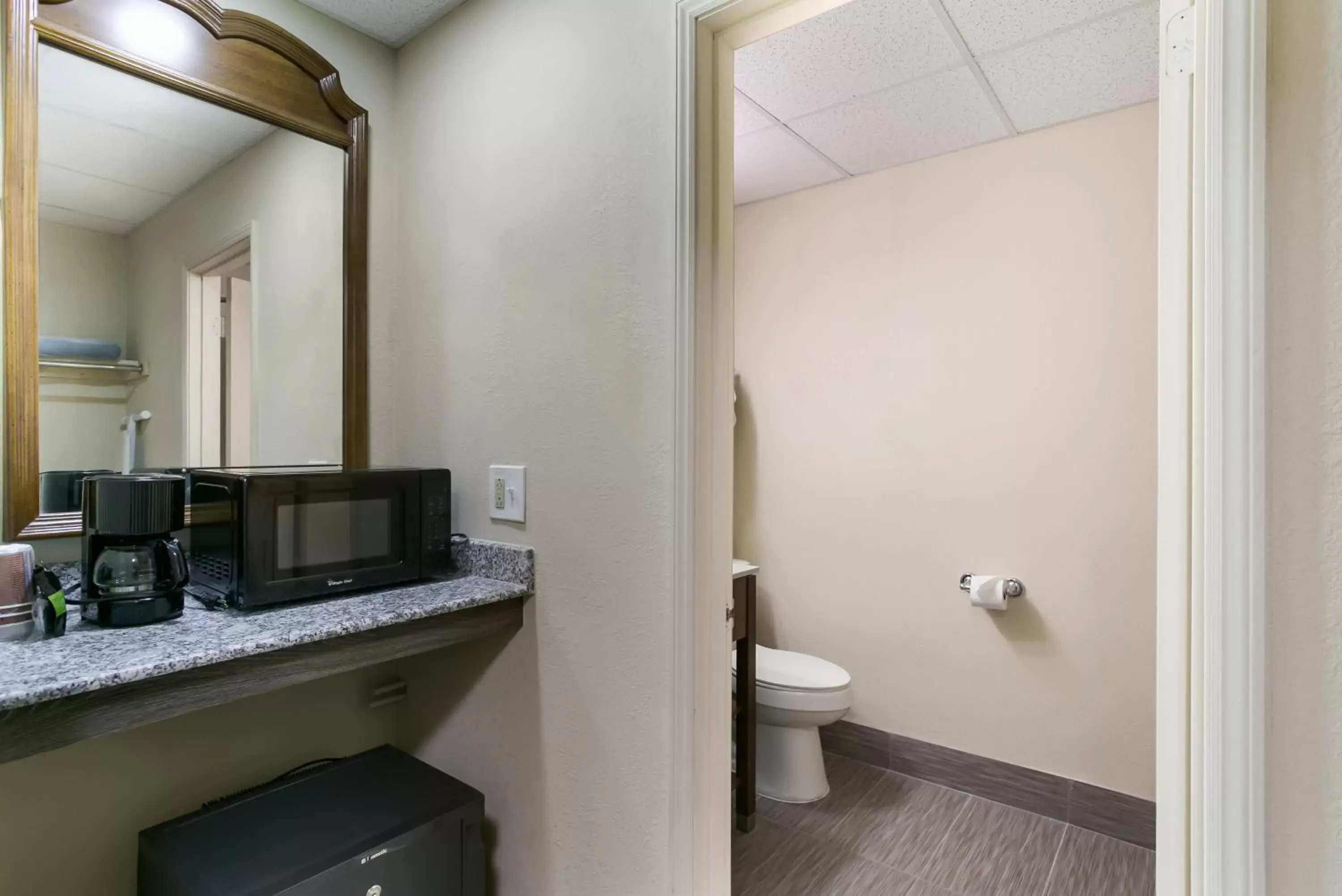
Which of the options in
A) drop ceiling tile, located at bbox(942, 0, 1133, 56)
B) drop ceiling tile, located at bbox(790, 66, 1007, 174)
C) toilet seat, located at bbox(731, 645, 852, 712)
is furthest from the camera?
toilet seat, located at bbox(731, 645, 852, 712)

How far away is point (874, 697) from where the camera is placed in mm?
2566

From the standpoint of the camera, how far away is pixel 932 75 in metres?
1.86

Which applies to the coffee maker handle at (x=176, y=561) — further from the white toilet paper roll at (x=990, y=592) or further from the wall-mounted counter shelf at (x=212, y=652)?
the white toilet paper roll at (x=990, y=592)

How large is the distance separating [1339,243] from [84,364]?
2024mm

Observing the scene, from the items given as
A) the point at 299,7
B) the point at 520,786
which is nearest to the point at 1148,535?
the point at 520,786

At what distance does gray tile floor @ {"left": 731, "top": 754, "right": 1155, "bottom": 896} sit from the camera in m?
1.83

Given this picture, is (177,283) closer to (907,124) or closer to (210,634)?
(210,634)

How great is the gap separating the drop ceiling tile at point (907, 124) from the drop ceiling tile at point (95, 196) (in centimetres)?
181

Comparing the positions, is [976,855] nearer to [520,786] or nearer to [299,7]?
[520,786]

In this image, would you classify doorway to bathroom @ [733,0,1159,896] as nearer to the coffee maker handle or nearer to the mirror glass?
the mirror glass

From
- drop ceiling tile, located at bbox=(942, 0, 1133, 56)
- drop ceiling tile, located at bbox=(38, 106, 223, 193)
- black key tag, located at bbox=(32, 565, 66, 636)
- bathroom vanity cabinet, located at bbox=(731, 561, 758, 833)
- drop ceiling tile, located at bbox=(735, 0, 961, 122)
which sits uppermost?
drop ceiling tile, located at bbox=(735, 0, 961, 122)

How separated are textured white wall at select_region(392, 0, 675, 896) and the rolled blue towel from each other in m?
0.62

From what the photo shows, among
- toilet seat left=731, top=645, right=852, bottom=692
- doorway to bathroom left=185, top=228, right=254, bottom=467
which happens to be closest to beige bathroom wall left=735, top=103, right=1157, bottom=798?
toilet seat left=731, top=645, right=852, bottom=692

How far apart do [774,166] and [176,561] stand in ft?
7.46
